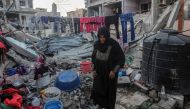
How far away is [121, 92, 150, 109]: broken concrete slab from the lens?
463 cm

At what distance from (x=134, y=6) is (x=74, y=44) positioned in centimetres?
1474

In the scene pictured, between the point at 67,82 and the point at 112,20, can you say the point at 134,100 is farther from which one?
the point at 112,20

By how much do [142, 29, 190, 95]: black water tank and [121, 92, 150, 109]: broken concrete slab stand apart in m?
0.46

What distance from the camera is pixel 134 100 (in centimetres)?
482

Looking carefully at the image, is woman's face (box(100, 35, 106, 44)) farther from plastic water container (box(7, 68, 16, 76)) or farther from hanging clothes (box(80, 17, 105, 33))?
hanging clothes (box(80, 17, 105, 33))

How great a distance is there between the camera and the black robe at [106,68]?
3762 mm

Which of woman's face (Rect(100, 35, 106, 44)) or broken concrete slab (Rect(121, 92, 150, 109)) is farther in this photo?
broken concrete slab (Rect(121, 92, 150, 109))

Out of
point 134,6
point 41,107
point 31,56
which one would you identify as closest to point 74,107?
point 41,107

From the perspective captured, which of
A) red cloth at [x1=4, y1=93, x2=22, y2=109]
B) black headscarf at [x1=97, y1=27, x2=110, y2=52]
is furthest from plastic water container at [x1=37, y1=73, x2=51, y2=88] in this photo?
black headscarf at [x1=97, y1=27, x2=110, y2=52]

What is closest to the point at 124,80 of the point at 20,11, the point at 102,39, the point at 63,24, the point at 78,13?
the point at 102,39

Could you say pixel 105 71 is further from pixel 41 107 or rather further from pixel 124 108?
pixel 41 107

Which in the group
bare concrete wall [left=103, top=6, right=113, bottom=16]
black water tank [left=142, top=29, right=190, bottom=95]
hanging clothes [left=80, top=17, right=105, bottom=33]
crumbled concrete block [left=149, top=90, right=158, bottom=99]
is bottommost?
crumbled concrete block [left=149, top=90, right=158, bottom=99]

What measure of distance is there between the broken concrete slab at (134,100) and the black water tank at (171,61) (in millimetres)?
458

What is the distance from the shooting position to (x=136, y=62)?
7566mm
